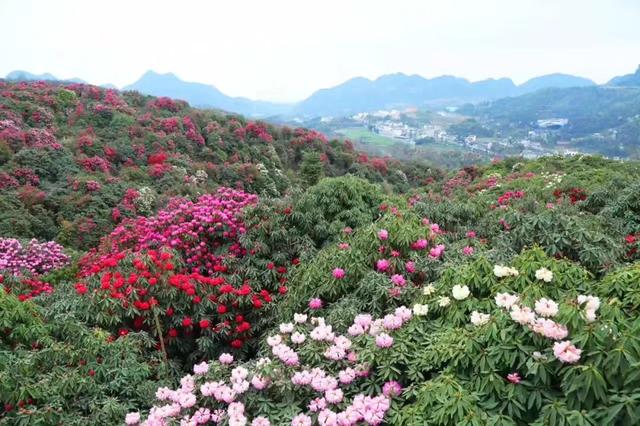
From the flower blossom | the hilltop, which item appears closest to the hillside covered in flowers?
the flower blossom

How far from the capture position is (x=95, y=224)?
516 inches

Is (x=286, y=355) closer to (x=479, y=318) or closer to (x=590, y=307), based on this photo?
(x=479, y=318)

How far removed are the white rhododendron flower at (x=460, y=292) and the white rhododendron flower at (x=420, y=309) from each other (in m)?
0.23

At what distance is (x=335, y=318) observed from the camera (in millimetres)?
4004

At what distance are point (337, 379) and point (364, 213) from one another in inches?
151

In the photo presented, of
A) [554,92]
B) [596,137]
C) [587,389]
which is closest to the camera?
[587,389]

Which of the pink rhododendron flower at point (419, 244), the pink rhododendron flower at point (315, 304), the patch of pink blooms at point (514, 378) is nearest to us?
the patch of pink blooms at point (514, 378)

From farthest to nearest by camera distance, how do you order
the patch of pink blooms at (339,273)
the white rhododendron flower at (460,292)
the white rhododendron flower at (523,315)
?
the patch of pink blooms at (339,273) < the white rhododendron flower at (460,292) < the white rhododendron flower at (523,315)

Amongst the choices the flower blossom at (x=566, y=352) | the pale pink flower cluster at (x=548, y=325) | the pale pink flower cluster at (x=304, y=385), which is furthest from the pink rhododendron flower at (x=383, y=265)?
the flower blossom at (x=566, y=352)

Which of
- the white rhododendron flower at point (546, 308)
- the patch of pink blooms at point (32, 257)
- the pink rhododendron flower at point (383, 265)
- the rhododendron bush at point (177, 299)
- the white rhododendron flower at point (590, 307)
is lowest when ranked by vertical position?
the patch of pink blooms at point (32, 257)

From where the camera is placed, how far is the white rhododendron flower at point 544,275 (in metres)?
3.28


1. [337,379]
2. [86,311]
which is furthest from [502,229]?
[86,311]

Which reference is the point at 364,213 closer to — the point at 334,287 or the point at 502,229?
the point at 502,229

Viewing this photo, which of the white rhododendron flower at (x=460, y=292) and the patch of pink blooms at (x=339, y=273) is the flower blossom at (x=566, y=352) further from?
the patch of pink blooms at (x=339, y=273)
